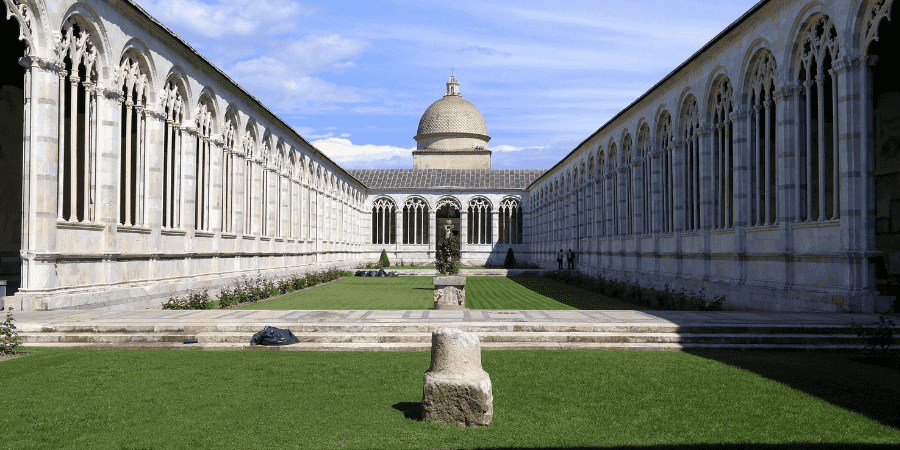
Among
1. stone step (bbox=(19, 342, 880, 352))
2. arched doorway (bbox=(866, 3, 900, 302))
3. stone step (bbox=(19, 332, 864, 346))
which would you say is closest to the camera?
stone step (bbox=(19, 342, 880, 352))

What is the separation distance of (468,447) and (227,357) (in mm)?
6223

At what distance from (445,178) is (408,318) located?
146ft

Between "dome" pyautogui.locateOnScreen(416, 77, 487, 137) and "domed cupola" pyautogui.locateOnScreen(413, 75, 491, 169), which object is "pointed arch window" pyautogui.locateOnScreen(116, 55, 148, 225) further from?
"dome" pyautogui.locateOnScreen(416, 77, 487, 137)

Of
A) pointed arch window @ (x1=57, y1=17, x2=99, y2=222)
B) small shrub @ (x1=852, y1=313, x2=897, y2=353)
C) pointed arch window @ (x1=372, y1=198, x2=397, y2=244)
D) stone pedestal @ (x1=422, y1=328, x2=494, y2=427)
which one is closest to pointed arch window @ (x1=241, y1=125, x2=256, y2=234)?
pointed arch window @ (x1=57, y1=17, x2=99, y2=222)

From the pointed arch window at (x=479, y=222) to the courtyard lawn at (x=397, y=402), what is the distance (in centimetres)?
4567

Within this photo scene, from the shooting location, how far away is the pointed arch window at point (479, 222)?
185 ft

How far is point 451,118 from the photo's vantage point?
63219mm

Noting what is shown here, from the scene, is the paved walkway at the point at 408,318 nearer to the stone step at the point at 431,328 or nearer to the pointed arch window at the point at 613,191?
the stone step at the point at 431,328

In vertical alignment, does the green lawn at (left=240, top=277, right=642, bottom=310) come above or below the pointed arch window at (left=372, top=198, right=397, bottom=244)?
below

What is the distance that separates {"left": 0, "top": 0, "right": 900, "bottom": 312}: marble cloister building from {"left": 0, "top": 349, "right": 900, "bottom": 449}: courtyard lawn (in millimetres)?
4914

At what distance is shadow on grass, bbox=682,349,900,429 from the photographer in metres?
7.44

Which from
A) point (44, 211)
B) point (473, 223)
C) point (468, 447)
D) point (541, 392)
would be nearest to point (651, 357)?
point (541, 392)

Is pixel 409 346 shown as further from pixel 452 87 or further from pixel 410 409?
pixel 452 87

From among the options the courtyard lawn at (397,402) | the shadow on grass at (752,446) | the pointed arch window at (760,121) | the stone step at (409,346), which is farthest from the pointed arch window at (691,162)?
the shadow on grass at (752,446)
